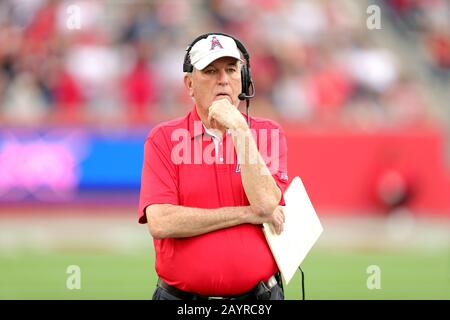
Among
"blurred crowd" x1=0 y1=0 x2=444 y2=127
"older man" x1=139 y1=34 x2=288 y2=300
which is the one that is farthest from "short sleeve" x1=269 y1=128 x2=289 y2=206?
"blurred crowd" x1=0 y1=0 x2=444 y2=127

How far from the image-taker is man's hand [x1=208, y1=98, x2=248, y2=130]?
4938mm

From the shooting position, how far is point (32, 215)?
1473 cm

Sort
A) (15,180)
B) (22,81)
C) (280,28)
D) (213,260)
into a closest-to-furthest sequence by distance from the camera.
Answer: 1. (213,260)
2. (15,180)
3. (22,81)
4. (280,28)

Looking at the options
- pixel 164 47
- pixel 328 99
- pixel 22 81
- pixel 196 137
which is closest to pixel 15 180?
pixel 22 81

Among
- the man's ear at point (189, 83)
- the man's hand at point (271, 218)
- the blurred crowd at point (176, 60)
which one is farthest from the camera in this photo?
the blurred crowd at point (176, 60)

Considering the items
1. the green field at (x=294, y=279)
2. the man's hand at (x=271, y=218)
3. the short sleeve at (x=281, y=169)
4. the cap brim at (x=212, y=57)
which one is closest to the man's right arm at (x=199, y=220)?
the man's hand at (x=271, y=218)

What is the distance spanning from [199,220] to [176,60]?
13.2m

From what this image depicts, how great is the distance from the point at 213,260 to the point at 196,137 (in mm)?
674

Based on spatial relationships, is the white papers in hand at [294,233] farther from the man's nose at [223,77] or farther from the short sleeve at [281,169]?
the man's nose at [223,77]

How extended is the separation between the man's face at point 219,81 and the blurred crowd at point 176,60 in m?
10.7

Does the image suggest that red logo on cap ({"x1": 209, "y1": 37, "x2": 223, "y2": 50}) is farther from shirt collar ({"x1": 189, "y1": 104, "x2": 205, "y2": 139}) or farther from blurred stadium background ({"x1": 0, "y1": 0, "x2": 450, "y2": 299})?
blurred stadium background ({"x1": 0, "y1": 0, "x2": 450, "y2": 299})

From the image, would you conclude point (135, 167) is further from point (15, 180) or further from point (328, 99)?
point (328, 99)

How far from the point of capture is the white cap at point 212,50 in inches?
199

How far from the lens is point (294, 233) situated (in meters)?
5.15
